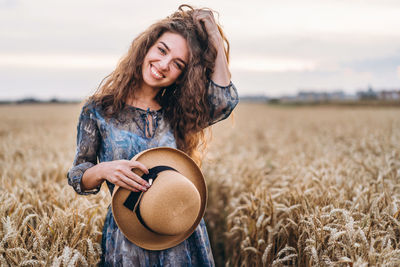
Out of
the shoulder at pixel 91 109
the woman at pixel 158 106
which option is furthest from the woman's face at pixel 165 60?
the shoulder at pixel 91 109

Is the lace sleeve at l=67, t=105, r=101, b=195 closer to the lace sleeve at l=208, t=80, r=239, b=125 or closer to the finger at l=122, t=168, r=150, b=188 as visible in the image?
the finger at l=122, t=168, r=150, b=188

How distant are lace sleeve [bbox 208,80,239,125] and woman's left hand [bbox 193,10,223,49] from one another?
0.30 m

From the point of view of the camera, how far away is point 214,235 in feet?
13.7

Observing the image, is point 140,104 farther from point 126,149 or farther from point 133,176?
point 133,176

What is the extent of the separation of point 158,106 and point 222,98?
1.63 ft

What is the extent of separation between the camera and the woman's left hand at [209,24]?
2211 millimetres

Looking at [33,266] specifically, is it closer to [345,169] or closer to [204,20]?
[204,20]

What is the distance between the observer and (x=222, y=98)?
2.21m

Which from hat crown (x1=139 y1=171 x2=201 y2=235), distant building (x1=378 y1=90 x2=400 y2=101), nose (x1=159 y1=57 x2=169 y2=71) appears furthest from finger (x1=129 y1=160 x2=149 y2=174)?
distant building (x1=378 y1=90 x2=400 y2=101)

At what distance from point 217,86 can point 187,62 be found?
0.90 feet

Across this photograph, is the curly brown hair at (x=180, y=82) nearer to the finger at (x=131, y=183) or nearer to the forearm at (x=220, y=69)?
the forearm at (x=220, y=69)

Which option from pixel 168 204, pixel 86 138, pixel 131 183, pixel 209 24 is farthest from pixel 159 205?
pixel 209 24

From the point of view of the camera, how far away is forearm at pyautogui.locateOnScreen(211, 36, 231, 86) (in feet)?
7.23

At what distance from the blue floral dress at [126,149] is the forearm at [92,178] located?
3 cm
